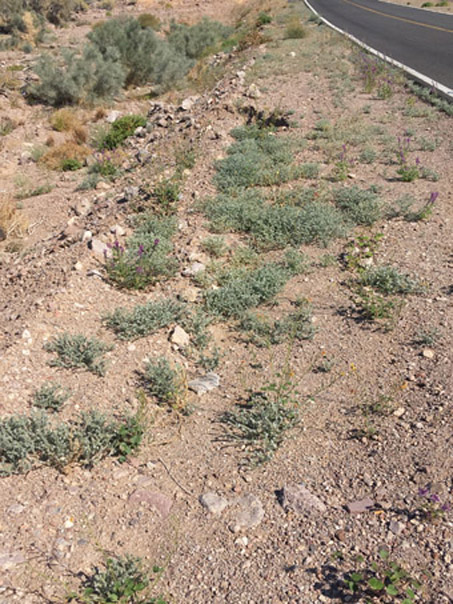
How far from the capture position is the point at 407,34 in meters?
19.8

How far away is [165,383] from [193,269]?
173 centimetres

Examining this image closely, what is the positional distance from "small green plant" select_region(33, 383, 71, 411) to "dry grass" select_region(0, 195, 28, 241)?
4.49 metres

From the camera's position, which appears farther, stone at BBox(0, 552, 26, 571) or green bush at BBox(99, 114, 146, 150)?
green bush at BBox(99, 114, 146, 150)

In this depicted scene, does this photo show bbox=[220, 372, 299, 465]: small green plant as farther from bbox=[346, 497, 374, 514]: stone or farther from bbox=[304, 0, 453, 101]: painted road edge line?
bbox=[304, 0, 453, 101]: painted road edge line

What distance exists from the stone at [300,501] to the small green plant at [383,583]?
44cm

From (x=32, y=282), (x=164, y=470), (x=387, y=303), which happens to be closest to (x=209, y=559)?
(x=164, y=470)

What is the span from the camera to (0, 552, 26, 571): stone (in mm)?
2689

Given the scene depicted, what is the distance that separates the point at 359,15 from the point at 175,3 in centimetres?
1885

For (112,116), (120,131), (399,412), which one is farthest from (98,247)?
(112,116)

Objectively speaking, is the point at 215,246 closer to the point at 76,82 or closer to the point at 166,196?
the point at 166,196

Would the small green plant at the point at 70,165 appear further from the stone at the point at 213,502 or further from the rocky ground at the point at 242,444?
the stone at the point at 213,502

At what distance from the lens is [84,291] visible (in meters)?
5.05

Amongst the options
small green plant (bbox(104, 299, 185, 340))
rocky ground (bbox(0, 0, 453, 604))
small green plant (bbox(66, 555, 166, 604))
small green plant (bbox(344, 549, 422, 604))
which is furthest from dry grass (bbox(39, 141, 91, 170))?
small green plant (bbox(344, 549, 422, 604))

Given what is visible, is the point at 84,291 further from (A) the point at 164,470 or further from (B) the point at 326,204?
(B) the point at 326,204
